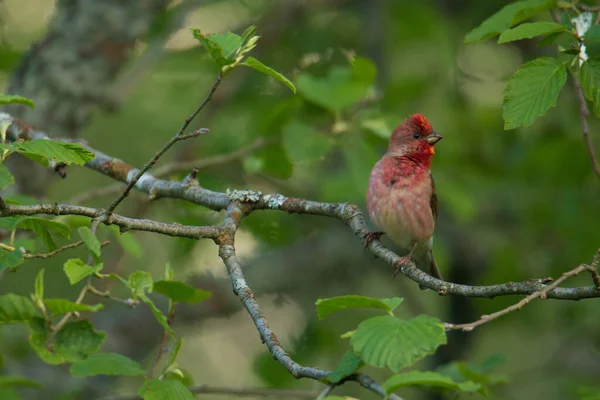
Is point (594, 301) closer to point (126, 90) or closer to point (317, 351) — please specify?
point (317, 351)

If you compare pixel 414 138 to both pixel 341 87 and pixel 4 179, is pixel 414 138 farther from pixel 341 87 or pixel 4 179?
pixel 4 179

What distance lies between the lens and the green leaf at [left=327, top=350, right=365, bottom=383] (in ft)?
9.68

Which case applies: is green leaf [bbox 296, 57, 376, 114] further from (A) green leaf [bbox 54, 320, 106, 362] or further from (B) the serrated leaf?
(B) the serrated leaf

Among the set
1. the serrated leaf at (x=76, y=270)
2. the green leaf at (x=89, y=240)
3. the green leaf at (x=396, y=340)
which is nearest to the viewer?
the green leaf at (x=396, y=340)

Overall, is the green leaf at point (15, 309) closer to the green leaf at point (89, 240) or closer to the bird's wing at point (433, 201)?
the green leaf at point (89, 240)

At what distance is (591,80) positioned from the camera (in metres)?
3.25

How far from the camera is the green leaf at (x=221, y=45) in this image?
9.95 ft

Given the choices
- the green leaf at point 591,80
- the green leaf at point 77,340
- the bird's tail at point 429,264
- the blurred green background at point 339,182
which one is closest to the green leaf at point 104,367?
the green leaf at point 77,340

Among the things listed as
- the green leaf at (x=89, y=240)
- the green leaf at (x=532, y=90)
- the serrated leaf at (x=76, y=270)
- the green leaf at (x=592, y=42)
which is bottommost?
the serrated leaf at (x=76, y=270)

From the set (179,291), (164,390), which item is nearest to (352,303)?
(164,390)

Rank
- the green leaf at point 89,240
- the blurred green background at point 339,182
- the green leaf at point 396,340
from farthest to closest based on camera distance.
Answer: the blurred green background at point 339,182
the green leaf at point 89,240
the green leaf at point 396,340

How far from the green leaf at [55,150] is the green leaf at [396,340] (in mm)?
1322

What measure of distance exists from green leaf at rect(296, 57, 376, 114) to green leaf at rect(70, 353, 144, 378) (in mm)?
2759

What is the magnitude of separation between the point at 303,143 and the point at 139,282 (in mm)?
2254
